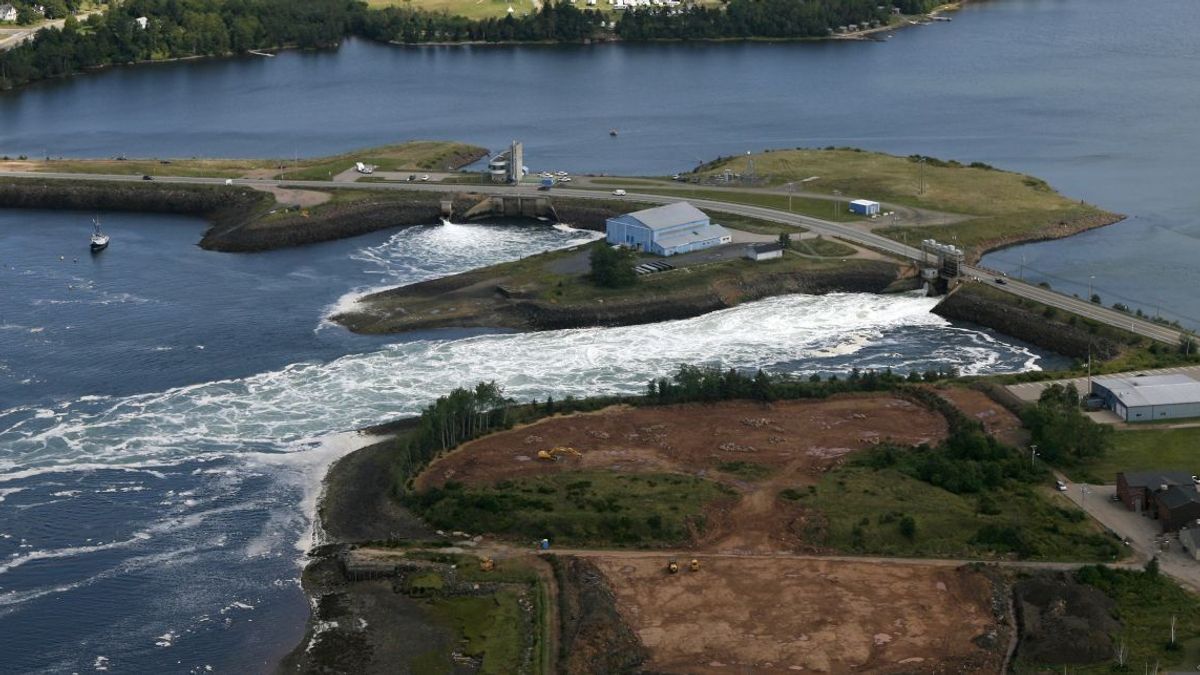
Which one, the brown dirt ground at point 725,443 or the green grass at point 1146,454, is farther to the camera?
the green grass at point 1146,454

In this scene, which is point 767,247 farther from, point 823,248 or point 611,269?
point 611,269

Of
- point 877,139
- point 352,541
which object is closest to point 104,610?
point 352,541

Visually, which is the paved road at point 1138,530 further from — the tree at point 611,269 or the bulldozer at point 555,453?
the tree at point 611,269

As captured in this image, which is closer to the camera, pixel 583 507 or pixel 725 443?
pixel 583 507

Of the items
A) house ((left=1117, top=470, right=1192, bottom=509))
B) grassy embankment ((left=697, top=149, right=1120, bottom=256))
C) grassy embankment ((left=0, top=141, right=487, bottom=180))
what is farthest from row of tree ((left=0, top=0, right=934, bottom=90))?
house ((left=1117, top=470, right=1192, bottom=509))

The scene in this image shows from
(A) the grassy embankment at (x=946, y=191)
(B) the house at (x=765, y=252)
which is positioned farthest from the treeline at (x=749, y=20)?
(B) the house at (x=765, y=252)

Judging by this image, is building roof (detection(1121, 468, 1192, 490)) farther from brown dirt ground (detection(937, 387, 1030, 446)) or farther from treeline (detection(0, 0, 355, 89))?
treeline (detection(0, 0, 355, 89))

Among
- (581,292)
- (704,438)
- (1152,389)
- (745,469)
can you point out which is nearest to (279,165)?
(581,292)
